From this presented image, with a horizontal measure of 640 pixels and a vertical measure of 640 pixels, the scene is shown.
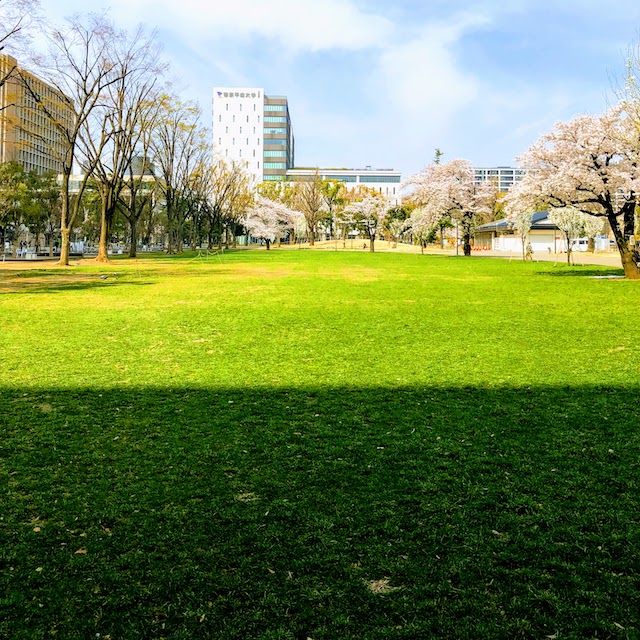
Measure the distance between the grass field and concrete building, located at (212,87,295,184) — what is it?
139152mm

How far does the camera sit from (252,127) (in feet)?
480

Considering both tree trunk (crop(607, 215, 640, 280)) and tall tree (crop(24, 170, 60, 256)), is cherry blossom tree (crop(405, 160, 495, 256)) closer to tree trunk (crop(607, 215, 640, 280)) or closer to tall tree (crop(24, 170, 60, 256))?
tree trunk (crop(607, 215, 640, 280))

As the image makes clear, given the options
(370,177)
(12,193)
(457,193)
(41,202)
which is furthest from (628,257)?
(370,177)

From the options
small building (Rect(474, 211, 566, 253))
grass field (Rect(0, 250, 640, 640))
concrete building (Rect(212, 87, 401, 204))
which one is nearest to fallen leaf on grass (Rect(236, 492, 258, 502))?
grass field (Rect(0, 250, 640, 640))

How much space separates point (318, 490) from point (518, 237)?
231 ft

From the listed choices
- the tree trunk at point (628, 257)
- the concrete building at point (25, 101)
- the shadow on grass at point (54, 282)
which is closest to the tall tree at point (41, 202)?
the concrete building at point (25, 101)

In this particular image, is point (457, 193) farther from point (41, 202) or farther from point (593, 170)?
point (41, 202)

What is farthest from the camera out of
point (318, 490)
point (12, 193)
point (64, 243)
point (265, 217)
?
point (265, 217)

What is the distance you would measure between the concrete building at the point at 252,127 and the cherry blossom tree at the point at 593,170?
404ft

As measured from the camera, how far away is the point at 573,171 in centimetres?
2228

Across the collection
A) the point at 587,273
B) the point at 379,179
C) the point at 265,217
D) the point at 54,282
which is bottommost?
the point at 54,282

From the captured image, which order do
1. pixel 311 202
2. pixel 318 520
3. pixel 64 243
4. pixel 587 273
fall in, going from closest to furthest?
pixel 318 520 → pixel 587 273 → pixel 64 243 → pixel 311 202

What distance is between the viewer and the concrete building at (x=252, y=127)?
14562 cm

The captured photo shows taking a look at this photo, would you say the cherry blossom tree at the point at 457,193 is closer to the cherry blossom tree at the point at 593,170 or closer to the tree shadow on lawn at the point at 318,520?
the cherry blossom tree at the point at 593,170
